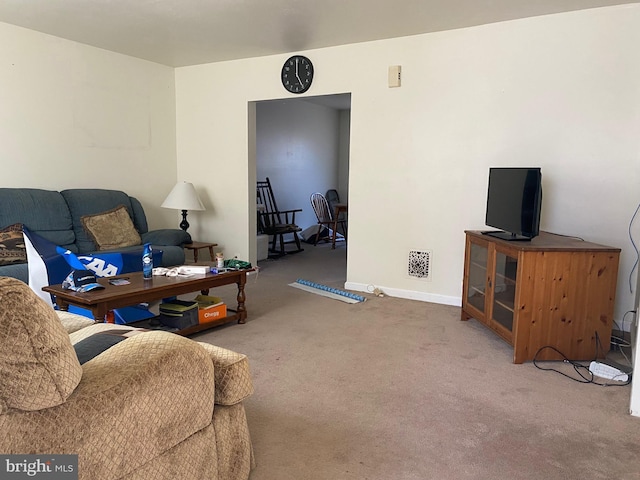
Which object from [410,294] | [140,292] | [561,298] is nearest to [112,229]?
[140,292]

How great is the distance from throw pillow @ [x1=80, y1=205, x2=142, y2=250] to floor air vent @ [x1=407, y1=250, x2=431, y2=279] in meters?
2.50

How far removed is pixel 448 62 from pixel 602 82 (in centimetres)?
113

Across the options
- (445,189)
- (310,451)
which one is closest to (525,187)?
(445,189)

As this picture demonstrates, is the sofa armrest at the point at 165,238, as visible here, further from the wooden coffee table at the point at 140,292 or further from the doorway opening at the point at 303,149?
the doorway opening at the point at 303,149

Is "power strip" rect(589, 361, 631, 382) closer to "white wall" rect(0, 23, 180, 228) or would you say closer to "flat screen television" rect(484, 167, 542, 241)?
"flat screen television" rect(484, 167, 542, 241)

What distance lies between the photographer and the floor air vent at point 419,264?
4062mm

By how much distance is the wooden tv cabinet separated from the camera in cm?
267

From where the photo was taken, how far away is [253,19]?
3586 millimetres

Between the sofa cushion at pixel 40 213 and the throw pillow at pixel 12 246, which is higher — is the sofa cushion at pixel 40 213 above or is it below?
above

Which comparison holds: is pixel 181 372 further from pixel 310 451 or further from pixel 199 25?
pixel 199 25

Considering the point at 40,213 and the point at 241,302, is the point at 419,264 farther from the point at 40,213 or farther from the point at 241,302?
the point at 40,213

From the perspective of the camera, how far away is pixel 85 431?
1.10 meters

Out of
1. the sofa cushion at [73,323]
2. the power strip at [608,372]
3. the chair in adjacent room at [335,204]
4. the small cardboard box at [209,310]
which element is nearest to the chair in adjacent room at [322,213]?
the chair in adjacent room at [335,204]

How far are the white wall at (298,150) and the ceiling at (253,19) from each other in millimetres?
2394
